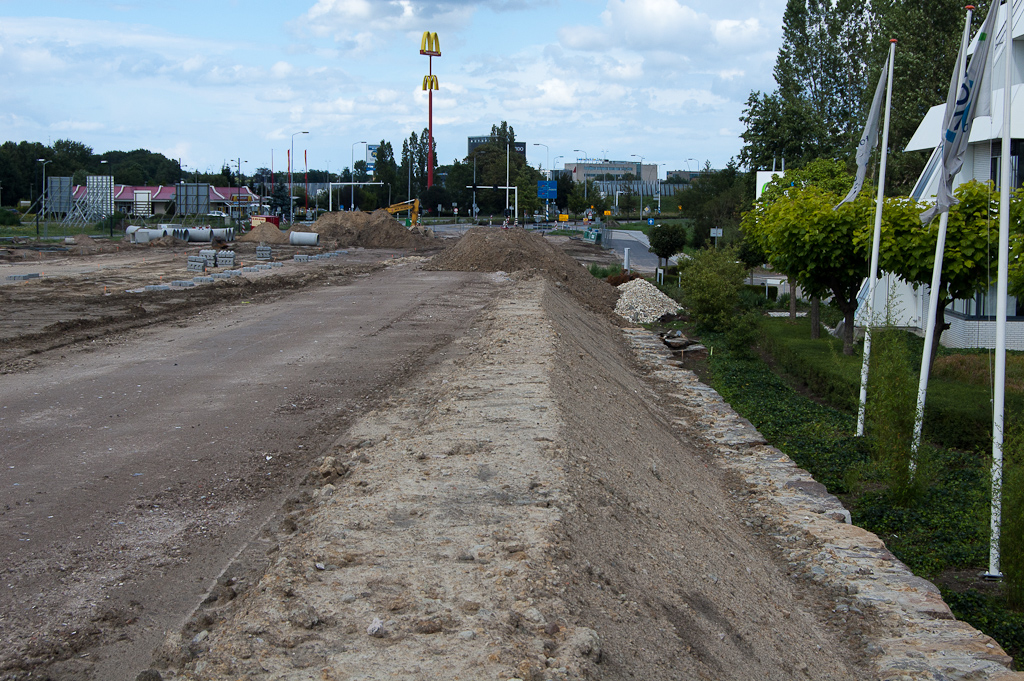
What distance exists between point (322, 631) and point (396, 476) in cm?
313

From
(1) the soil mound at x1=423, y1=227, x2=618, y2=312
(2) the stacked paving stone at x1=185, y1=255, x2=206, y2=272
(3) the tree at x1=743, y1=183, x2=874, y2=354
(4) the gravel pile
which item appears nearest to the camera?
(3) the tree at x1=743, y1=183, x2=874, y2=354

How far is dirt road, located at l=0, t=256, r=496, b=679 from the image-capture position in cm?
620

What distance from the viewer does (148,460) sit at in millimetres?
9844

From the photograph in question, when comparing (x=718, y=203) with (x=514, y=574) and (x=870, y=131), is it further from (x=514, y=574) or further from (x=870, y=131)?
(x=514, y=574)

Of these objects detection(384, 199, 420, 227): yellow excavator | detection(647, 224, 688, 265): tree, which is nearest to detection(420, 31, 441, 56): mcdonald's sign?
detection(384, 199, 420, 227): yellow excavator

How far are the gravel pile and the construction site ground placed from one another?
513 inches

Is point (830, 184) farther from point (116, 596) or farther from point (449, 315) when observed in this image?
point (116, 596)

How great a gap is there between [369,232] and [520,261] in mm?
28531

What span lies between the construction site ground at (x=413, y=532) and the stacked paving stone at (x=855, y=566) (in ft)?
0.12

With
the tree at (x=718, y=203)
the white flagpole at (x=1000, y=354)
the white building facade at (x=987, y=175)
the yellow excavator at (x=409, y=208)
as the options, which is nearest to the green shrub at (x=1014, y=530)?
the white flagpole at (x=1000, y=354)

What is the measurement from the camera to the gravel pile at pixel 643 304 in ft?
97.3

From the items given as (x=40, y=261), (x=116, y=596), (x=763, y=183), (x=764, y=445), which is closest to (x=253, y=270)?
(x=40, y=261)

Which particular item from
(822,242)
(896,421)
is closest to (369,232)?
Answer: (822,242)

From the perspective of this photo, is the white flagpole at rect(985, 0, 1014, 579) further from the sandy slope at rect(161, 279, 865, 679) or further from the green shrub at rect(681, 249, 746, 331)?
the green shrub at rect(681, 249, 746, 331)
